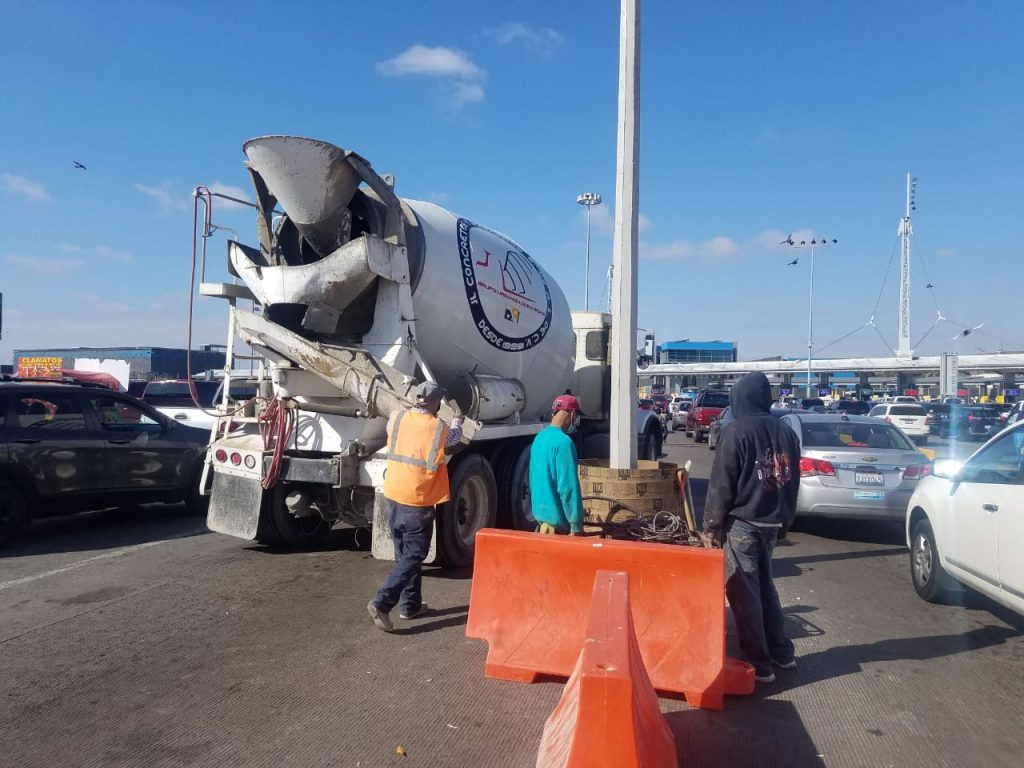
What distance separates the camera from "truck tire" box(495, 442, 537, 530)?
8250 mm

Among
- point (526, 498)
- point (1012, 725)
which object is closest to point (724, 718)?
point (1012, 725)

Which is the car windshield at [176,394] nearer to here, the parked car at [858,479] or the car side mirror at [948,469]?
the parked car at [858,479]

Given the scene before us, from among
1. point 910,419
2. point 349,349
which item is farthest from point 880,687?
point 910,419

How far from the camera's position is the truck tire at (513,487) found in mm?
8250

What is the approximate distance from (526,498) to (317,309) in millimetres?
3273

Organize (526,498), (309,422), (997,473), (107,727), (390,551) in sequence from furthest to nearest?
(526,498) → (309,422) → (390,551) → (997,473) → (107,727)

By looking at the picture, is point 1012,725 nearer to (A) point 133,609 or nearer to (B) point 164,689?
(B) point 164,689

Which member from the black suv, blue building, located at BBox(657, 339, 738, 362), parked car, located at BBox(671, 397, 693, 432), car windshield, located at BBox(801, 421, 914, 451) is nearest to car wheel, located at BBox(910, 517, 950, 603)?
car windshield, located at BBox(801, 421, 914, 451)

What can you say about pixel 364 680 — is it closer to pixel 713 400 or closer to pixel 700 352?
pixel 713 400

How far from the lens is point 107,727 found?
3910 mm

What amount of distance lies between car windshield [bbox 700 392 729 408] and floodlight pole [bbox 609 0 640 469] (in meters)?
20.3

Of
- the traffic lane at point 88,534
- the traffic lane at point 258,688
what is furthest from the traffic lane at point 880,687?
the traffic lane at point 88,534

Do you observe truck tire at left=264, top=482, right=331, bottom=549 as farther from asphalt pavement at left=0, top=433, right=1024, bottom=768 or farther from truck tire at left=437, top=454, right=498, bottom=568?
truck tire at left=437, top=454, right=498, bottom=568

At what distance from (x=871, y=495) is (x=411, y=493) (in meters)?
5.76
